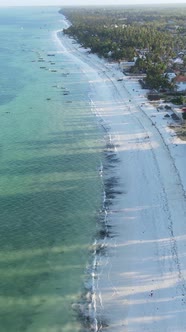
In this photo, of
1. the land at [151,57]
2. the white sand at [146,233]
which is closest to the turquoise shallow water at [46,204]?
the white sand at [146,233]

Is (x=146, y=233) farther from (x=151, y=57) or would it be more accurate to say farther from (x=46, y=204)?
(x=151, y=57)

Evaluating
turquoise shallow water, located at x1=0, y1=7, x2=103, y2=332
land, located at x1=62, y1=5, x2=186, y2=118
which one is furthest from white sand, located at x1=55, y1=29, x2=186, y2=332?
land, located at x1=62, y1=5, x2=186, y2=118

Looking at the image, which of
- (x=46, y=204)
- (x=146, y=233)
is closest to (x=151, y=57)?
(x=46, y=204)

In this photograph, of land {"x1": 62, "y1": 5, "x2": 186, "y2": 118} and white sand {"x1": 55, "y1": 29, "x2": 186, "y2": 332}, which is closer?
white sand {"x1": 55, "y1": 29, "x2": 186, "y2": 332}

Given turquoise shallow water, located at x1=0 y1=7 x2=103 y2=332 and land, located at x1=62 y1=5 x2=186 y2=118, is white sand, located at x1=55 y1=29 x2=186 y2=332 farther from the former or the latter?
land, located at x1=62 y1=5 x2=186 y2=118

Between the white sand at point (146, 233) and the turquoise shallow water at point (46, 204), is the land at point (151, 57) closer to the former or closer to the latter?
the white sand at point (146, 233)

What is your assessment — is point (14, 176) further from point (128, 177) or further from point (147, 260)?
point (147, 260)

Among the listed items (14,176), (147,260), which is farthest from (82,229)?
(14,176)
